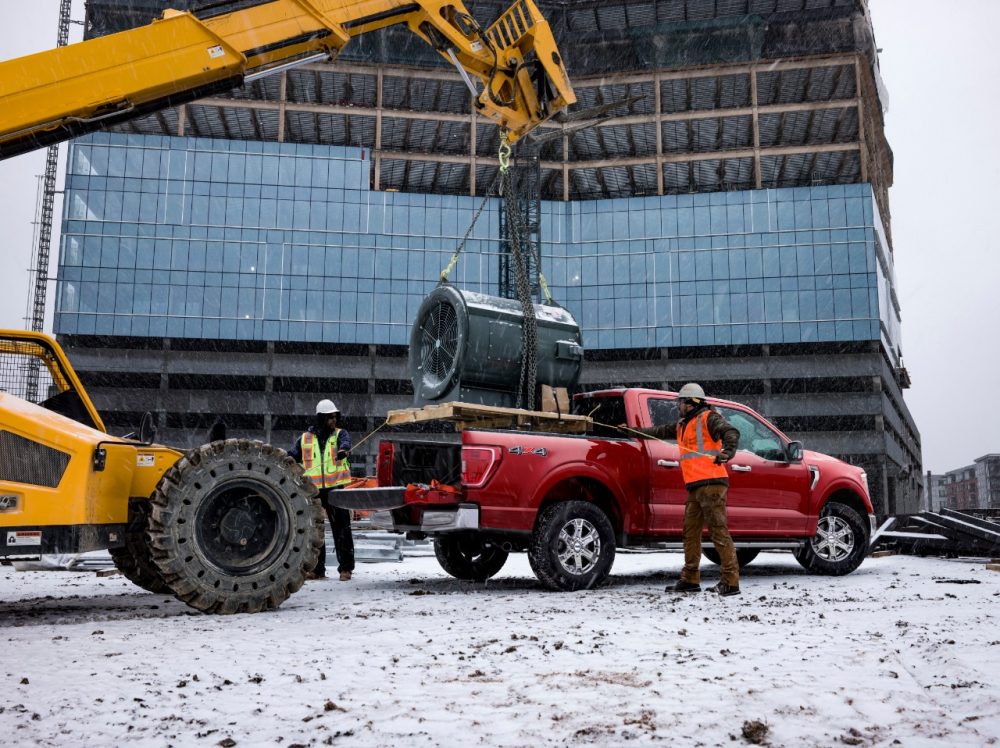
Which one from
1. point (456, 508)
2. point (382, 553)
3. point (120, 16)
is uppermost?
point (120, 16)

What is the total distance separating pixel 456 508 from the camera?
845 centimetres

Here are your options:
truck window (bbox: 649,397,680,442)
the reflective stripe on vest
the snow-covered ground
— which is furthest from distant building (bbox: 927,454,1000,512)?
the snow-covered ground

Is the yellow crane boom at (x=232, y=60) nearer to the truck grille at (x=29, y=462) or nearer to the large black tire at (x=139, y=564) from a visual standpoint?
the truck grille at (x=29, y=462)

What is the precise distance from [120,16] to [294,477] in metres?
60.5

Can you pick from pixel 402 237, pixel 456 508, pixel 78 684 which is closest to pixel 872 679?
pixel 78 684

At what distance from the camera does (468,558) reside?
10.5m

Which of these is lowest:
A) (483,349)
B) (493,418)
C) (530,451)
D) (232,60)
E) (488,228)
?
(530,451)

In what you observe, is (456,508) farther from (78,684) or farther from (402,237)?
(402,237)

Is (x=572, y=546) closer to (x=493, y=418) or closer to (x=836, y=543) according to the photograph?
(x=493, y=418)

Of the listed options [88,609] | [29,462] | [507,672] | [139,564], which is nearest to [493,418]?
[139,564]

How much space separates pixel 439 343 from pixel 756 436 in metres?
3.80

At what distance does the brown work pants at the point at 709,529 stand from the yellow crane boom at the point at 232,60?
5.30m

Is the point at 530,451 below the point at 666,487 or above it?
above

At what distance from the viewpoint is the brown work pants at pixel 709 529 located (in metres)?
8.50
